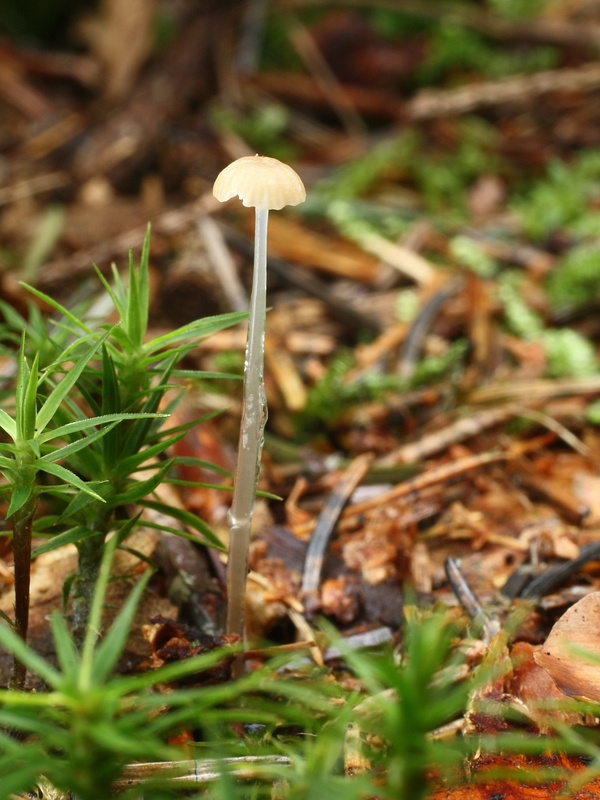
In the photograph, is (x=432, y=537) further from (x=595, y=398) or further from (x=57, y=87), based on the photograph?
(x=57, y=87)

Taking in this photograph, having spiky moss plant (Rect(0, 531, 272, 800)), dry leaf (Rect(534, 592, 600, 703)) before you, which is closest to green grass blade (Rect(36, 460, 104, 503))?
spiky moss plant (Rect(0, 531, 272, 800))

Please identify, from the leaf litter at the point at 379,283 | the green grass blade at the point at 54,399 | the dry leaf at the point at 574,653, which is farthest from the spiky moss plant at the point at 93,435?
the dry leaf at the point at 574,653

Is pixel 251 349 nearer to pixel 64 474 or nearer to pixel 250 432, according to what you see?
pixel 250 432

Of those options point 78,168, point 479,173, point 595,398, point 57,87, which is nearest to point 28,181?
point 78,168

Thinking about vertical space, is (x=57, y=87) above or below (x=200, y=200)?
above

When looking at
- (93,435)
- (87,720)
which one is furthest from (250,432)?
(87,720)

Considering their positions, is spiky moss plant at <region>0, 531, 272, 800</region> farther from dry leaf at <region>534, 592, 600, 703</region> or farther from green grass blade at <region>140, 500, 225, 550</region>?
dry leaf at <region>534, 592, 600, 703</region>
